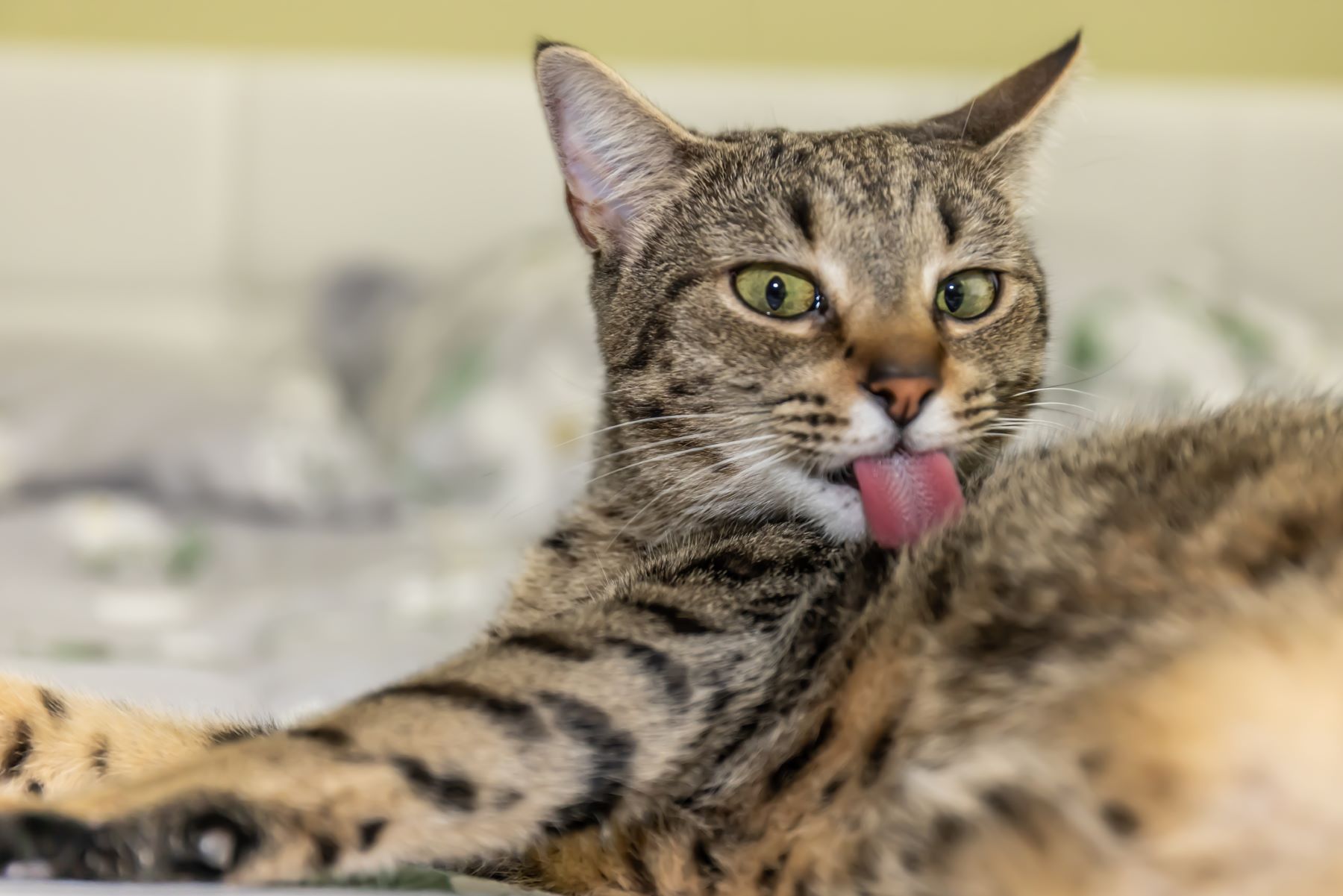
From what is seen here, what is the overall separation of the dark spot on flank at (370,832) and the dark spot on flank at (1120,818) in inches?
16.7

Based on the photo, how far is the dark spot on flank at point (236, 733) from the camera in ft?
3.31

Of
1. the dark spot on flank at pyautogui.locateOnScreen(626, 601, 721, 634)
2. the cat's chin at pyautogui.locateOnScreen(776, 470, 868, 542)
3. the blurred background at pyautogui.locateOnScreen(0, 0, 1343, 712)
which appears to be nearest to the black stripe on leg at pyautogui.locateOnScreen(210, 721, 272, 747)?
the dark spot on flank at pyautogui.locateOnScreen(626, 601, 721, 634)

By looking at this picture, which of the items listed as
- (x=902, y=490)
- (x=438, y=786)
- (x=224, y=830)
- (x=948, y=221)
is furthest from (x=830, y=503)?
(x=224, y=830)

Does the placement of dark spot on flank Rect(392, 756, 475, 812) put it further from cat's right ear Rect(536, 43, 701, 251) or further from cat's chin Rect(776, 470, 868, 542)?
cat's right ear Rect(536, 43, 701, 251)

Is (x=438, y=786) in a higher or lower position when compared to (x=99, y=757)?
higher

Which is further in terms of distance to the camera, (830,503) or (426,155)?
(426,155)

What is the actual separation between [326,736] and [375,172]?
2.44 meters

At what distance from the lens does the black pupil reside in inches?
44.3

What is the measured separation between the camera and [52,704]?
101 cm

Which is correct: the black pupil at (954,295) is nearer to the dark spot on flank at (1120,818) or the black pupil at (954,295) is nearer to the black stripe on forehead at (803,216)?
the black stripe on forehead at (803,216)

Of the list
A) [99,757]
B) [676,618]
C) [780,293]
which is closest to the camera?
[676,618]

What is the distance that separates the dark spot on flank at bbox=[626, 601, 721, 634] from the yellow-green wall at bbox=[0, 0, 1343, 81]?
7.76 ft

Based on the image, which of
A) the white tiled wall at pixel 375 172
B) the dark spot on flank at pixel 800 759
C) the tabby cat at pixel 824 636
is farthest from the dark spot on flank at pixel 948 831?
the white tiled wall at pixel 375 172

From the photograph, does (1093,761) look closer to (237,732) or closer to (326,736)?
(326,736)
